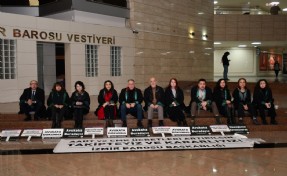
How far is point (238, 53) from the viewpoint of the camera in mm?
26281

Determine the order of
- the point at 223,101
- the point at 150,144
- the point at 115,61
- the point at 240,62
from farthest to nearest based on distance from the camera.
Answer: the point at 240,62, the point at 115,61, the point at 223,101, the point at 150,144

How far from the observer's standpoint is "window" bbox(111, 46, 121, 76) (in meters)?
13.7

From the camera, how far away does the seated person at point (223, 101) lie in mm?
7039

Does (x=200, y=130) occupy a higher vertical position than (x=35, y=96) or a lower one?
lower

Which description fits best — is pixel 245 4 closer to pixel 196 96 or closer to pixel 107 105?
pixel 196 96

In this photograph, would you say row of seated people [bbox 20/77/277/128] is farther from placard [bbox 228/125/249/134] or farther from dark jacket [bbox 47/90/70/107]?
placard [bbox 228/125/249/134]

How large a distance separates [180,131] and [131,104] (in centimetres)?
139

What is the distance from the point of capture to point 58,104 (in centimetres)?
696

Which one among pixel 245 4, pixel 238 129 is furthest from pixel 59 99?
pixel 245 4

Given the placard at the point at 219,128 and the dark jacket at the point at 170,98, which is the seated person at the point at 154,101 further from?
the placard at the point at 219,128

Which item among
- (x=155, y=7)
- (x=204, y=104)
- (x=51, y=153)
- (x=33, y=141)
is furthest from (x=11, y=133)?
(x=155, y=7)

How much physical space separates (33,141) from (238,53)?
2317 centimetres

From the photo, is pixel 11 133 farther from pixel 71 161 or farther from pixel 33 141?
pixel 71 161

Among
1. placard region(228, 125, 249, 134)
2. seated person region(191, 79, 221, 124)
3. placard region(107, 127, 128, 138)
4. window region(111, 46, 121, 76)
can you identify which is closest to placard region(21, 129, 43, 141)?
placard region(107, 127, 128, 138)
